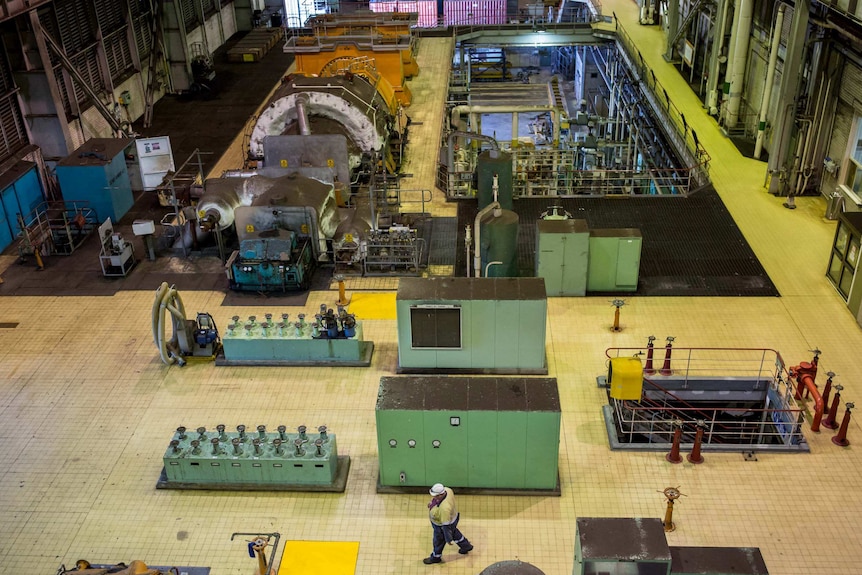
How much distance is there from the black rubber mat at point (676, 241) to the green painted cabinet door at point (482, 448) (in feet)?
20.9

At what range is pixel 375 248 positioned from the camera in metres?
18.1

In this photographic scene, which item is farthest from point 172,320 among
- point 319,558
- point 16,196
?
point 16,196

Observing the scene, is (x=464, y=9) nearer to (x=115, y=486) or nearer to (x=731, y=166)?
(x=731, y=166)

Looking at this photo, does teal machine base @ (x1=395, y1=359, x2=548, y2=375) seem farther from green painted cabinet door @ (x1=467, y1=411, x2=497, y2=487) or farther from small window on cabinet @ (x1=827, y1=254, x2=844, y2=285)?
small window on cabinet @ (x1=827, y1=254, x2=844, y2=285)

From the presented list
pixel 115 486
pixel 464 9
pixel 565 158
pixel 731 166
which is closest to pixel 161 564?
pixel 115 486

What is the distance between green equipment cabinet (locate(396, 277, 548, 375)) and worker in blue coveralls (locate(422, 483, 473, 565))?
3987 mm

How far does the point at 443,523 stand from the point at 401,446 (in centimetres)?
164

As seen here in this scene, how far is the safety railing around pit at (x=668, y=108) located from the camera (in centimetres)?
2212

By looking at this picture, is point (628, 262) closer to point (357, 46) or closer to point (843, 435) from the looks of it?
point (843, 435)

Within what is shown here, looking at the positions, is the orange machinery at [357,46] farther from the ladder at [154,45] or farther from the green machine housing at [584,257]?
the green machine housing at [584,257]

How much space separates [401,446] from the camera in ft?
39.5

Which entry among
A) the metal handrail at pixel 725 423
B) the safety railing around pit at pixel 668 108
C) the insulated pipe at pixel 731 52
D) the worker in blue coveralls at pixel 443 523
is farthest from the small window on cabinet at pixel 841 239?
the worker in blue coveralls at pixel 443 523

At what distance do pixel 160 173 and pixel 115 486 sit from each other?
11466 millimetres

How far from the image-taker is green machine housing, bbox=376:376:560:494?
462 inches
